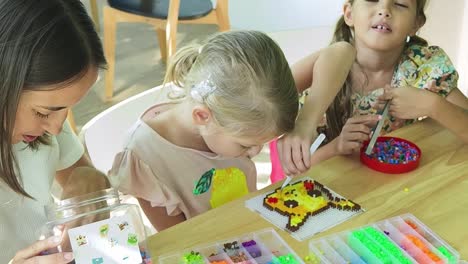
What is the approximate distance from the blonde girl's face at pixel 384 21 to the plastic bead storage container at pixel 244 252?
0.65 m

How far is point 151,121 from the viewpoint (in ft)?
3.42

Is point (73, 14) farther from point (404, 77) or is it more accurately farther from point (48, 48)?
point (404, 77)

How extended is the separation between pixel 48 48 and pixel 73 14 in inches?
2.5

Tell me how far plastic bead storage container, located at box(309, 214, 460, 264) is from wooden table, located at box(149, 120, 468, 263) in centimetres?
2

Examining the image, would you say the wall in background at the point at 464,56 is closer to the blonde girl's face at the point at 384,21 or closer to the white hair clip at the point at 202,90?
the blonde girl's face at the point at 384,21

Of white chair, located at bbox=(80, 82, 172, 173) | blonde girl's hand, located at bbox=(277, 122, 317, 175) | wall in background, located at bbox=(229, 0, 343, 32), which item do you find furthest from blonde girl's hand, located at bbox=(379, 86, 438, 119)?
wall in background, located at bbox=(229, 0, 343, 32)

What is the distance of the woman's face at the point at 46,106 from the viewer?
70cm

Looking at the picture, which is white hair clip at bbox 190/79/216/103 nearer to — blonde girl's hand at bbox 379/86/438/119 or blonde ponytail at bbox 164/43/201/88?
blonde ponytail at bbox 164/43/201/88

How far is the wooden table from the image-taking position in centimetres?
80

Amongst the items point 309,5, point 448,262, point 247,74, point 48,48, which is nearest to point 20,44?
point 48,48

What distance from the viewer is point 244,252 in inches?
30.5

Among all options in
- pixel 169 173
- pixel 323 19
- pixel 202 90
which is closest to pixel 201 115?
pixel 202 90

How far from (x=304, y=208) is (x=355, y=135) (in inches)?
9.6

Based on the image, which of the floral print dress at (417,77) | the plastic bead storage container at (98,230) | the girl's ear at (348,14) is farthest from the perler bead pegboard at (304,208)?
the girl's ear at (348,14)
